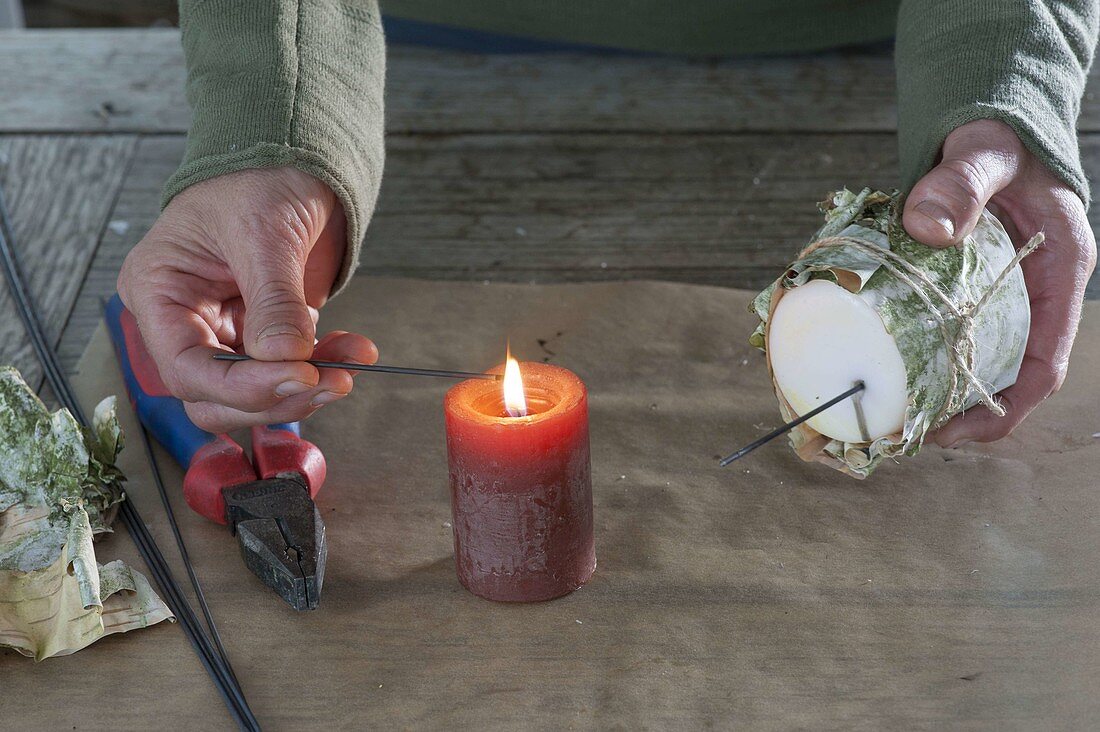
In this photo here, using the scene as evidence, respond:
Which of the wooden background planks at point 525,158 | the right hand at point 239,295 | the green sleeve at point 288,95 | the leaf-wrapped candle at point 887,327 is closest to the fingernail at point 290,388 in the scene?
the right hand at point 239,295

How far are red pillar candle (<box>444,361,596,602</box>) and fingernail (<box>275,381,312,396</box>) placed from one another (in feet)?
0.36

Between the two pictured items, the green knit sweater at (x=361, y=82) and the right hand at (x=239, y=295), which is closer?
the right hand at (x=239, y=295)

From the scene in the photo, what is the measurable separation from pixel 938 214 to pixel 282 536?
53 cm

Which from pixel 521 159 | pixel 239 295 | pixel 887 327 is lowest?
pixel 521 159

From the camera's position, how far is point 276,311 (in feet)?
2.77

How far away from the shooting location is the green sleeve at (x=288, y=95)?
0.95 m

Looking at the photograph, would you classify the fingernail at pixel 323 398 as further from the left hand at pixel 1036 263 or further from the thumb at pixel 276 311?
the left hand at pixel 1036 263

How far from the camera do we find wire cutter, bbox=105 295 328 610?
83cm

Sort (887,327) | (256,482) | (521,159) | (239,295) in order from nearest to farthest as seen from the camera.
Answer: (887,327) → (256,482) → (239,295) → (521,159)

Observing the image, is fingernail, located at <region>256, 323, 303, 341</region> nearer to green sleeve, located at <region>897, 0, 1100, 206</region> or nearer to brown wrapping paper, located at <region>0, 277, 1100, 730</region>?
brown wrapping paper, located at <region>0, 277, 1100, 730</region>

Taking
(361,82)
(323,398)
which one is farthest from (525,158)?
(323,398)

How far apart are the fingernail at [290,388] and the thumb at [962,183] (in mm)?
452

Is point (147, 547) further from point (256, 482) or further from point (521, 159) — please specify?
point (521, 159)

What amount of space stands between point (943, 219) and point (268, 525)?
1.76 feet
